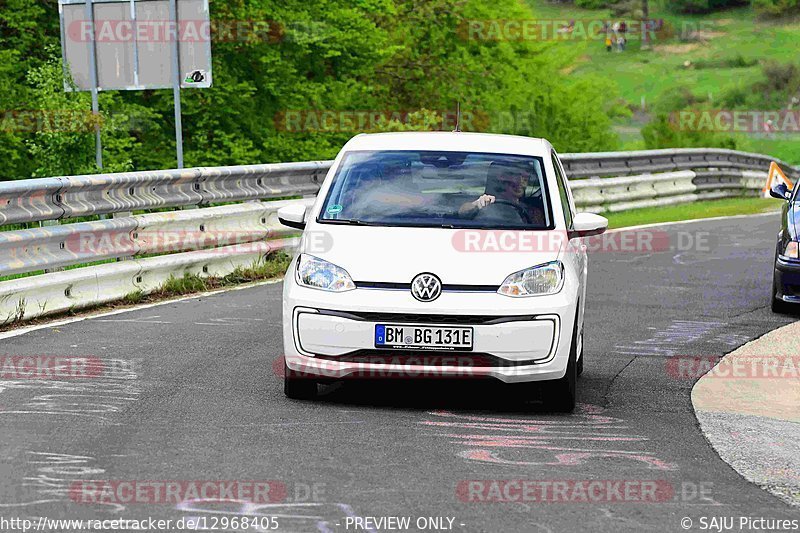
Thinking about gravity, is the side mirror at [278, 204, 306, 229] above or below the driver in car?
below

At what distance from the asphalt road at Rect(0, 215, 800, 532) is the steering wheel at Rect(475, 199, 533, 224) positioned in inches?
41.5

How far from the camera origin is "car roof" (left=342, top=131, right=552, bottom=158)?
8.96 m

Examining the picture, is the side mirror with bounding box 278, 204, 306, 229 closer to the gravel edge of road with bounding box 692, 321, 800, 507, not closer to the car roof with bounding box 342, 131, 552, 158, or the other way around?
the car roof with bounding box 342, 131, 552, 158

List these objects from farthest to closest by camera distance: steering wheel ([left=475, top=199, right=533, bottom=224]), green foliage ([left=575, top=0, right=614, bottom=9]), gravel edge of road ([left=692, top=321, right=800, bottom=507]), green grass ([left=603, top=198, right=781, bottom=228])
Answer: green foliage ([left=575, top=0, right=614, bottom=9])
green grass ([left=603, top=198, right=781, bottom=228])
steering wheel ([left=475, top=199, right=533, bottom=224])
gravel edge of road ([left=692, top=321, right=800, bottom=507])

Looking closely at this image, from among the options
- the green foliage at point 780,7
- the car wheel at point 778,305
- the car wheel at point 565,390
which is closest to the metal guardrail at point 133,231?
the car wheel at point 565,390

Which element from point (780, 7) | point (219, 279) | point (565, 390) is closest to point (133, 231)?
point (219, 279)

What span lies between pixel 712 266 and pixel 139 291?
7528mm

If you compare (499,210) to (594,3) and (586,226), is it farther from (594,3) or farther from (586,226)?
(594,3)

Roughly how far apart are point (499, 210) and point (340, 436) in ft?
6.99

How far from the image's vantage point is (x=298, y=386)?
318 inches

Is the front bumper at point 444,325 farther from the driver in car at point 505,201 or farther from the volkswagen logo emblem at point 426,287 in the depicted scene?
the driver in car at point 505,201

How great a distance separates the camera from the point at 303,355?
791cm

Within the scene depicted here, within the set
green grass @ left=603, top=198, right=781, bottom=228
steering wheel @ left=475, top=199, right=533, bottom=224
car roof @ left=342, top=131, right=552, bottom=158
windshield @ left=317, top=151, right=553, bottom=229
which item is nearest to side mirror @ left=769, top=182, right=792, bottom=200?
car roof @ left=342, top=131, right=552, bottom=158

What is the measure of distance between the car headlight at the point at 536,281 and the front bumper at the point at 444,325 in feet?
0.18
